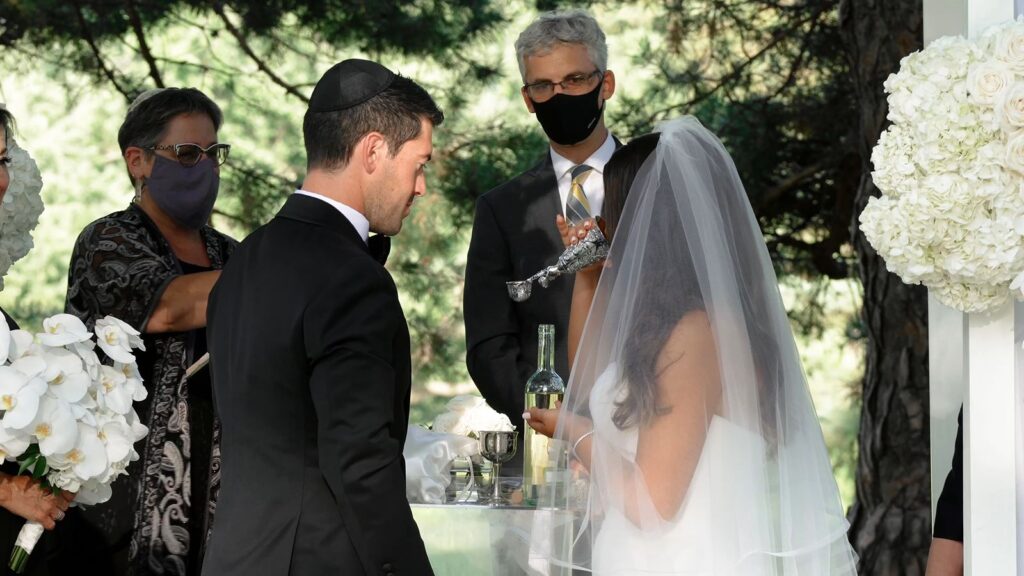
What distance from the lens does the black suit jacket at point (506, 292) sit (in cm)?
382

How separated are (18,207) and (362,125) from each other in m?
1.50

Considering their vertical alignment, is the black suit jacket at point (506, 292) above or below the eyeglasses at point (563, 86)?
below

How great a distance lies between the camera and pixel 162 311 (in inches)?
140

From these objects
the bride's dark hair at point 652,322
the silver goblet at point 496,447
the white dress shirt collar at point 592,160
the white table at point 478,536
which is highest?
the white dress shirt collar at point 592,160

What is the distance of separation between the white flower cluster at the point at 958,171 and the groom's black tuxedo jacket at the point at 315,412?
0.94 m

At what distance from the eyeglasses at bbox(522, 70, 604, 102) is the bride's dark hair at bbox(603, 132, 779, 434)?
3.53ft

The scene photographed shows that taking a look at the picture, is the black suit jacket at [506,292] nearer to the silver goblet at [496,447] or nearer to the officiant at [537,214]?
the officiant at [537,214]

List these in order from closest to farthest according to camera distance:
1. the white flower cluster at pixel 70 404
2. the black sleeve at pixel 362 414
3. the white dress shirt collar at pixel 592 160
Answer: the black sleeve at pixel 362 414
the white flower cluster at pixel 70 404
the white dress shirt collar at pixel 592 160

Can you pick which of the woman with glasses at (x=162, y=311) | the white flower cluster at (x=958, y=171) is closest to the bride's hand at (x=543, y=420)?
the white flower cluster at (x=958, y=171)

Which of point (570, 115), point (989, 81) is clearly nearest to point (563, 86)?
point (570, 115)

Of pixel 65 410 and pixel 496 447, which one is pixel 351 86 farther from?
pixel 496 447

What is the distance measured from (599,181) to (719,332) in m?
1.35

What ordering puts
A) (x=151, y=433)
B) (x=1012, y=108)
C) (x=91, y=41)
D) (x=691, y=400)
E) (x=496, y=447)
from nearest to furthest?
(x=1012, y=108) → (x=691, y=400) → (x=496, y=447) → (x=151, y=433) → (x=91, y=41)

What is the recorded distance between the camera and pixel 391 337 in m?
2.38
